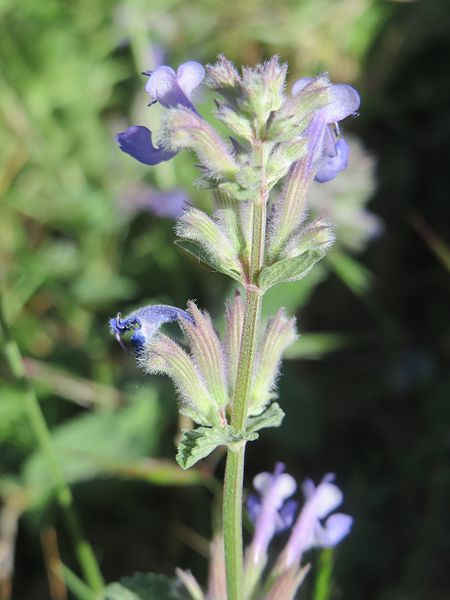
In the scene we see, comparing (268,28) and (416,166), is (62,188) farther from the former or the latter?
(416,166)

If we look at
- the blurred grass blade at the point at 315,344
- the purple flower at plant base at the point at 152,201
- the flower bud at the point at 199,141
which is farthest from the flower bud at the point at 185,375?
the purple flower at plant base at the point at 152,201

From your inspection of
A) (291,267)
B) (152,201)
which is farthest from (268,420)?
(152,201)

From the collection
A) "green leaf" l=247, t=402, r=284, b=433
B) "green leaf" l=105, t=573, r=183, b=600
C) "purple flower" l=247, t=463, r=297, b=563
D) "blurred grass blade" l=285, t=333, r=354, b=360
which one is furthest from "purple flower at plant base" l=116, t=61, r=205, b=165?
"blurred grass blade" l=285, t=333, r=354, b=360

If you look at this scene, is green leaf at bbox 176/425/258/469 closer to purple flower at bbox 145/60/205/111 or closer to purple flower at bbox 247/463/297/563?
purple flower at bbox 247/463/297/563

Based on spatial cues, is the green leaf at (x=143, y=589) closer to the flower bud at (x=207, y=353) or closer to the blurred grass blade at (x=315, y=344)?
the flower bud at (x=207, y=353)

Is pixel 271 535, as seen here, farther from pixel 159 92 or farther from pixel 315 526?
pixel 159 92
